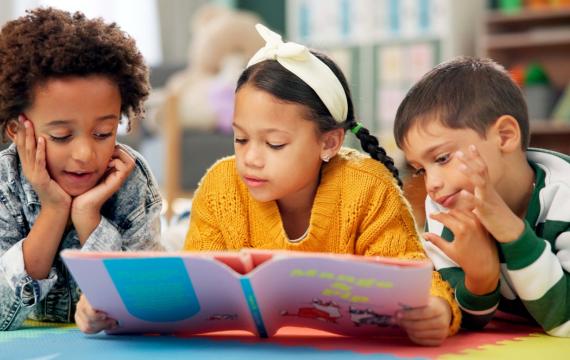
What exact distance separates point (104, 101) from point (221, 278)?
1.43 feet

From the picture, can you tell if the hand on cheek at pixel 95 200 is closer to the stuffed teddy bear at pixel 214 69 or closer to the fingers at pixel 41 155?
the fingers at pixel 41 155

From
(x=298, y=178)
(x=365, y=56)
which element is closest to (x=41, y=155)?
(x=298, y=178)

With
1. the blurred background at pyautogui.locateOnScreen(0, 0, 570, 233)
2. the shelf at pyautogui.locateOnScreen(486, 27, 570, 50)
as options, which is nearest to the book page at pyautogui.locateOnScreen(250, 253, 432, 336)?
the blurred background at pyautogui.locateOnScreen(0, 0, 570, 233)

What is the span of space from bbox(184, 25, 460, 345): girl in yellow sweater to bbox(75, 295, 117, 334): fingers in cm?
26

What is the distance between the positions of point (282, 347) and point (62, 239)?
0.46 m

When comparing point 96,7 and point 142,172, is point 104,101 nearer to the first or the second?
point 142,172

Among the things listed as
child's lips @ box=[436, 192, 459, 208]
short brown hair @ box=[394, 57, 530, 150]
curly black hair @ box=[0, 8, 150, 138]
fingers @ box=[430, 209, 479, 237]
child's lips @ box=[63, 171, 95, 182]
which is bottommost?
fingers @ box=[430, 209, 479, 237]

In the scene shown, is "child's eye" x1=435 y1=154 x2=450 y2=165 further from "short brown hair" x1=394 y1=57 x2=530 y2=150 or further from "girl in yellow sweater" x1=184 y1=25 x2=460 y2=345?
"girl in yellow sweater" x1=184 y1=25 x2=460 y2=345

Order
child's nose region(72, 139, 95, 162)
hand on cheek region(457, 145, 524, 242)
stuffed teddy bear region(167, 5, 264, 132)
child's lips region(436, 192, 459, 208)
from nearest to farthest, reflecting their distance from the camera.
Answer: hand on cheek region(457, 145, 524, 242)
child's lips region(436, 192, 459, 208)
child's nose region(72, 139, 95, 162)
stuffed teddy bear region(167, 5, 264, 132)

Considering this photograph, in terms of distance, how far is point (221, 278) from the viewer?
971 millimetres

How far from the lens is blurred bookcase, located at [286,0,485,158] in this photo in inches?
174

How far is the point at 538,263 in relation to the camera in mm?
1079

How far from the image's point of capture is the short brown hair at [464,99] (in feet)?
3.80

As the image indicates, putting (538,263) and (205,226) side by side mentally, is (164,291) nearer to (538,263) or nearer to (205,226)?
(205,226)
